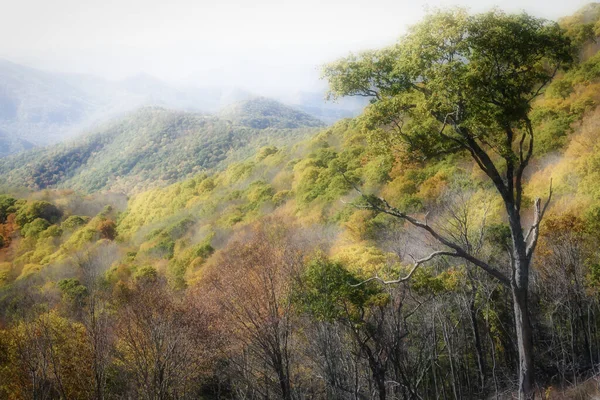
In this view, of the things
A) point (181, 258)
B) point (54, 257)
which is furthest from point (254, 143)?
point (181, 258)

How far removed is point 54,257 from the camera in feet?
202

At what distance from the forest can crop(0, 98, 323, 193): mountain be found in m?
65.9

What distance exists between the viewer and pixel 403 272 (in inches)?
527

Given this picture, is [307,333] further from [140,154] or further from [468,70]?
[140,154]

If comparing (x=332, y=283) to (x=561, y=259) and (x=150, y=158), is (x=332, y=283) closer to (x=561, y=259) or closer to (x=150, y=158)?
(x=561, y=259)

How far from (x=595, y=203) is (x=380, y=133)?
56.8 feet

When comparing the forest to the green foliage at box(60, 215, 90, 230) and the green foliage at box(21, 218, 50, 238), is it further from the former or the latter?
the green foliage at box(60, 215, 90, 230)

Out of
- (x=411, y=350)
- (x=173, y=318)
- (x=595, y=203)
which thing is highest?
(x=595, y=203)

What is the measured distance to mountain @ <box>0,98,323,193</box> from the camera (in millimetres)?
119500

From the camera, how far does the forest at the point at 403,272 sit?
686 centimetres

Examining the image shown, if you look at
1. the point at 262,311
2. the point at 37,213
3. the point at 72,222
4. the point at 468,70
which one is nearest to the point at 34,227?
the point at 37,213

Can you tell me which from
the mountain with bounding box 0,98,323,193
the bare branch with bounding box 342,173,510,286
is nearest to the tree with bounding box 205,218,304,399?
the bare branch with bounding box 342,173,510,286

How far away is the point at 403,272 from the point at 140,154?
133551 mm

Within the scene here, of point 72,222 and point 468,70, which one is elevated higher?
point 72,222
